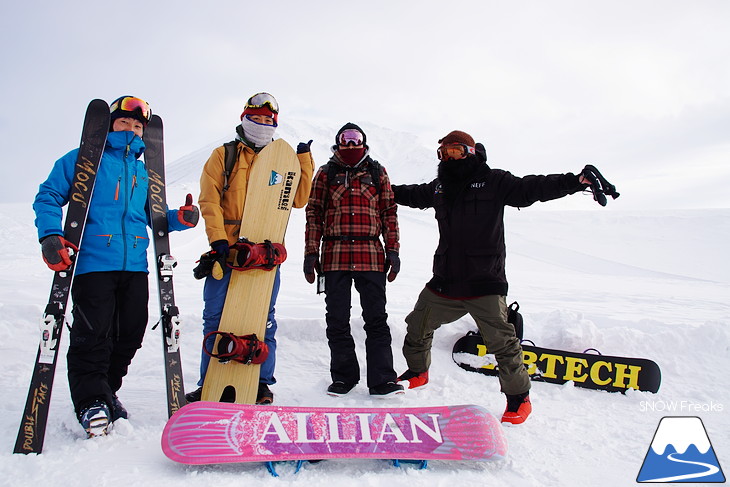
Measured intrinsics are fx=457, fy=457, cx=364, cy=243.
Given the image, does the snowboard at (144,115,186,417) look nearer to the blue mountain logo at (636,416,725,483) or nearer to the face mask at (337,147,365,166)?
the face mask at (337,147,365,166)

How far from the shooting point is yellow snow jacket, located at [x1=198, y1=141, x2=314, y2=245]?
121 inches

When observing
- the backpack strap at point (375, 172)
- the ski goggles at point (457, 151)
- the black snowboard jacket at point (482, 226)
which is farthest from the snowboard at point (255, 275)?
the black snowboard jacket at point (482, 226)

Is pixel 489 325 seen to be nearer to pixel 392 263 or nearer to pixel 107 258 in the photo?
pixel 392 263

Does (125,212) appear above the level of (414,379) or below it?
above

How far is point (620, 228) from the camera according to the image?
82.7ft

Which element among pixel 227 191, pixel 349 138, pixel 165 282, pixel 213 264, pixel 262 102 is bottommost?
pixel 165 282

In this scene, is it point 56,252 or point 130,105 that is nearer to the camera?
point 56,252

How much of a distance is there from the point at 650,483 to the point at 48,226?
3.38 metres

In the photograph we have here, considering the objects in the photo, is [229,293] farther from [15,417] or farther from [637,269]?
[637,269]

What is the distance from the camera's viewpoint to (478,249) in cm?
328

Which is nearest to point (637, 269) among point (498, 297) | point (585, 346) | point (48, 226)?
point (585, 346)

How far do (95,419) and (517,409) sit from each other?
256 centimetres

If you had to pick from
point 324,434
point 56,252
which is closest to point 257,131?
point 56,252

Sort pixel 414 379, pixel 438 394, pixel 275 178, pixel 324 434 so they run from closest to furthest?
1. pixel 324 434
2. pixel 275 178
3. pixel 438 394
4. pixel 414 379
